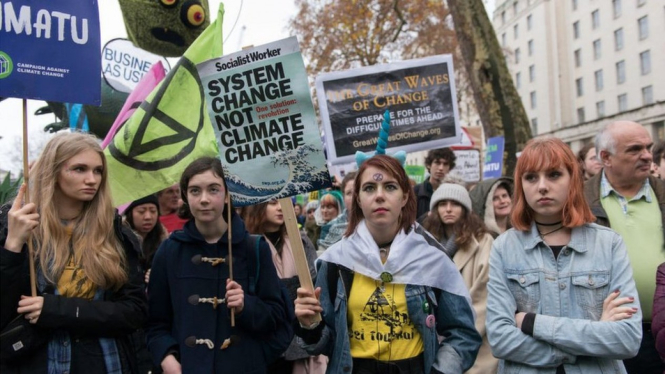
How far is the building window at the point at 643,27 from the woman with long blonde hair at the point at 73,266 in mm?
46529

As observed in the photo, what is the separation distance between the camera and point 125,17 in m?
7.60

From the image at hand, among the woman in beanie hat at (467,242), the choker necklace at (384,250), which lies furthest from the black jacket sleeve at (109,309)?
the woman in beanie hat at (467,242)

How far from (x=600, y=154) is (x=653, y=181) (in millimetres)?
335

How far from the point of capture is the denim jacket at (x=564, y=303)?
2.62m

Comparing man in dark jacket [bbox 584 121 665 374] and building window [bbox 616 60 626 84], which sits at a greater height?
building window [bbox 616 60 626 84]

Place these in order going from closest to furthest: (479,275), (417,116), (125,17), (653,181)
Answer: (653,181) → (479,275) → (417,116) → (125,17)

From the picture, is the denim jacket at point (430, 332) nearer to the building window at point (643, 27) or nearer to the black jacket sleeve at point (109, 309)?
the black jacket sleeve at point (109, 309)

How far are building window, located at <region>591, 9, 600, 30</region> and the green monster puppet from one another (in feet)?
158

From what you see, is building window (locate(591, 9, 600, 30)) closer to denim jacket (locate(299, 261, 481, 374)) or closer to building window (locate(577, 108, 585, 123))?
building window (locate(577, 108, 585, 123))

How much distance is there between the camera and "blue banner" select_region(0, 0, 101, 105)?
306cm

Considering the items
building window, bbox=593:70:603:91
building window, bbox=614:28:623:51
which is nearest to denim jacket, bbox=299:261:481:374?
building window, bbox=614:28:623:51

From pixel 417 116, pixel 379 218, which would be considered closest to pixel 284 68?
pixel 379 218

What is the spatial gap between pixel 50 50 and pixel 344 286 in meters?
1.86

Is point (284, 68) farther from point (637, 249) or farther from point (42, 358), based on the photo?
point (637, 249)
